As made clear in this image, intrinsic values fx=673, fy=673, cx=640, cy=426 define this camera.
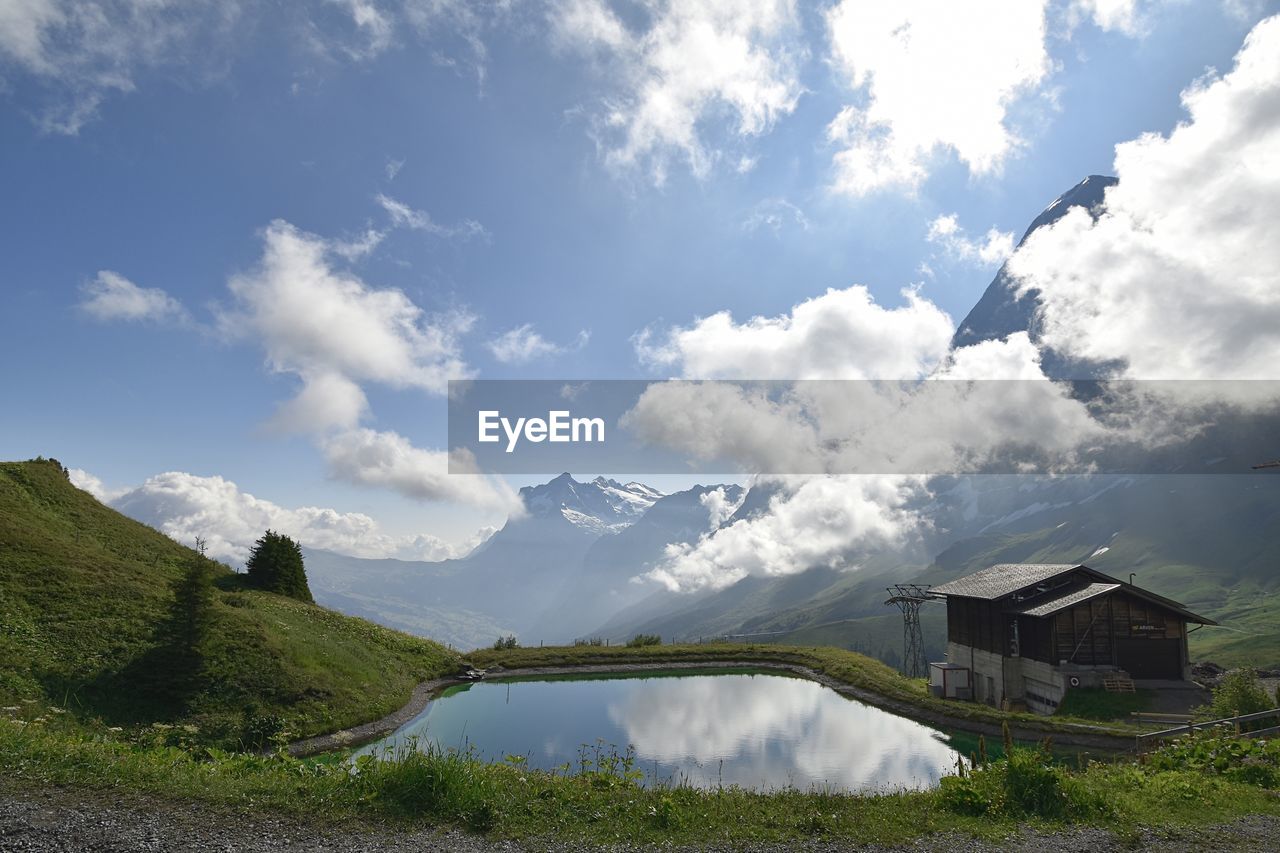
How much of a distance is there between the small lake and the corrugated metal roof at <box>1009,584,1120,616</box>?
31.9 feet

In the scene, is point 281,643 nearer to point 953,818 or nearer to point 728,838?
point 728,838

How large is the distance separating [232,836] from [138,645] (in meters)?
22.1

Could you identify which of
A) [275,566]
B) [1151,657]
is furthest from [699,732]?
[275,566]

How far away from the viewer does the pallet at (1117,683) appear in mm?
35906

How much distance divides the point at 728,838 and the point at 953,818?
4912mm

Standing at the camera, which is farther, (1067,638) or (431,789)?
(1067,638)

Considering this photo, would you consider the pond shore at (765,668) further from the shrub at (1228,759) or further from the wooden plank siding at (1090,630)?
the shrub at (1228,759)

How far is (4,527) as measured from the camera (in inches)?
1254

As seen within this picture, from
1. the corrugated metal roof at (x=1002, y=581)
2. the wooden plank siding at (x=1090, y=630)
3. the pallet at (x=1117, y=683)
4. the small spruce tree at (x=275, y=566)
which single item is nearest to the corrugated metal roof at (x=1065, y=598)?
the wooden plank siding at (x=1090, y=630)

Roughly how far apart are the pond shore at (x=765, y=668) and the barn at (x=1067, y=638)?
4.66 meters

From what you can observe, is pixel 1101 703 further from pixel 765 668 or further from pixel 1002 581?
pixel 765 668

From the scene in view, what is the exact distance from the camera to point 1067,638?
37469mm

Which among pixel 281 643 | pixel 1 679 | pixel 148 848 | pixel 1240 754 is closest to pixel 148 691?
pixel 1 679

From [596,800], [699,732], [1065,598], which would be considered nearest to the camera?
[596,800]
